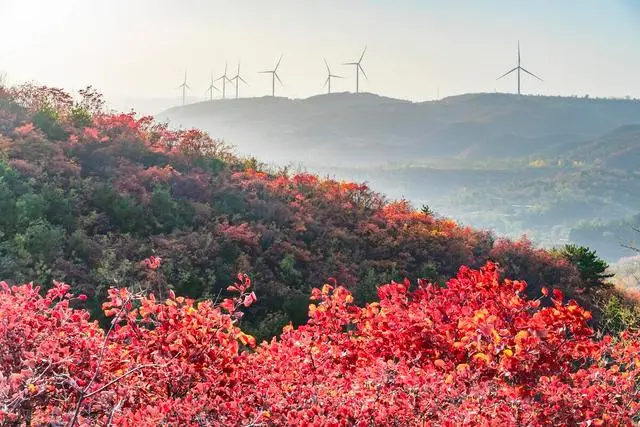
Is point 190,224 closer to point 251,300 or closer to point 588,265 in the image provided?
point 251,300

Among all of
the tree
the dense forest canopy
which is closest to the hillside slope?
the dense forest canopy

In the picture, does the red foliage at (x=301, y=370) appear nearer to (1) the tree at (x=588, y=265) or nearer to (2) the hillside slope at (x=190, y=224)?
(2) the hillside slope at (x=190, y=224)

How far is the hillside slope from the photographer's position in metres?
15.2

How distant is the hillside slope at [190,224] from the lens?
15.2 meters

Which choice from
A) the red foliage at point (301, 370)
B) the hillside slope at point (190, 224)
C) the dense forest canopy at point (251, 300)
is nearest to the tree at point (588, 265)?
the dense forest canopy at point (251, 300)

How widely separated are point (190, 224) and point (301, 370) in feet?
43.1

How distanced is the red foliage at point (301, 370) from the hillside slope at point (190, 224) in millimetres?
6928

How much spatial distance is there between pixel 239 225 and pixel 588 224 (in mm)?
171731

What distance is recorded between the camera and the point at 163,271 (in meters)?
15.7

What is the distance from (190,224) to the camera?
19.0 meters

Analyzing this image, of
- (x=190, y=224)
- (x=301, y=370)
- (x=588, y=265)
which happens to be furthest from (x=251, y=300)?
(x=588, y=265)

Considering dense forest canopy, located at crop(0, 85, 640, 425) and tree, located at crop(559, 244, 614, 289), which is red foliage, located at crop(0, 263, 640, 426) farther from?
tree, located at crop(559, 244, 614, 289)

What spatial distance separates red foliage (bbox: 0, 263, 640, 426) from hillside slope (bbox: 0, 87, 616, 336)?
6.93 m

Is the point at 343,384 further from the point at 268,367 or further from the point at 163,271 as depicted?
the point at 163,271
